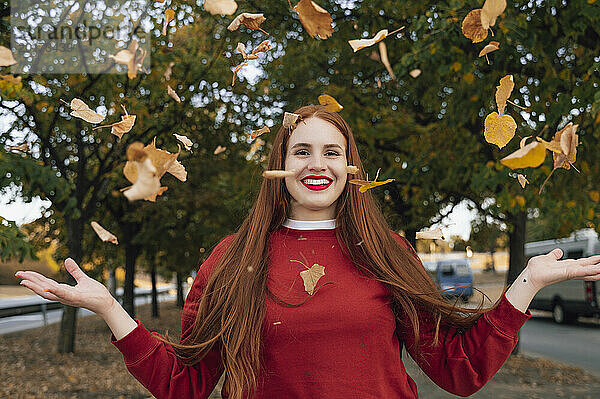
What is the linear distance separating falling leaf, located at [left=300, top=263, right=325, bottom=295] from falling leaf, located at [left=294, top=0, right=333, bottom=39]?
32.5 inches

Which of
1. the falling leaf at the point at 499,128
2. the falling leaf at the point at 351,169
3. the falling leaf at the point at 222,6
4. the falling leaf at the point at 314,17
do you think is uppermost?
the falling leaf at the point at 222,6

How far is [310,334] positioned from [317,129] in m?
0.75

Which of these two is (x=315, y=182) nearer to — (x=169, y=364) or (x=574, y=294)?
(x=169, y=364)

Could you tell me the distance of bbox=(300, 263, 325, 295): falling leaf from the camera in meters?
1.96

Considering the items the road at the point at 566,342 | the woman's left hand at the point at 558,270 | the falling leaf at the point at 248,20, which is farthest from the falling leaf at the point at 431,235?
the road at the point at 566,342

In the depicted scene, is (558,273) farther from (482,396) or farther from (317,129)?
(482,396)

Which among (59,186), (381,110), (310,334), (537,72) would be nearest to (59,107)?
(59,186)

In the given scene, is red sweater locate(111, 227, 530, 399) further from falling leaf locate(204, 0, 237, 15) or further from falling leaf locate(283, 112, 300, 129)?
falling leaf locate(204, 0, 237, 15)

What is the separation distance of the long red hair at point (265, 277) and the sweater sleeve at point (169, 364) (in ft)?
0.15

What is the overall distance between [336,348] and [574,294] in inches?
611

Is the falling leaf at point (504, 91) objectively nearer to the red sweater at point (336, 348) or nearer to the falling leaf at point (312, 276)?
the red sweater at point (336, 348)

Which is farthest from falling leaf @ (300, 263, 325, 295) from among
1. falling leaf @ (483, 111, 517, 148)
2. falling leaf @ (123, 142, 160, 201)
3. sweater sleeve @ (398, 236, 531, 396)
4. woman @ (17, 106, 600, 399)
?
falling leaf @ (483, 111, 517, 148)

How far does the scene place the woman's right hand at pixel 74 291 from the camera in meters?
1.70

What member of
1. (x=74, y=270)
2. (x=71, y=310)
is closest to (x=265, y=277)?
(x=74, y=270)
